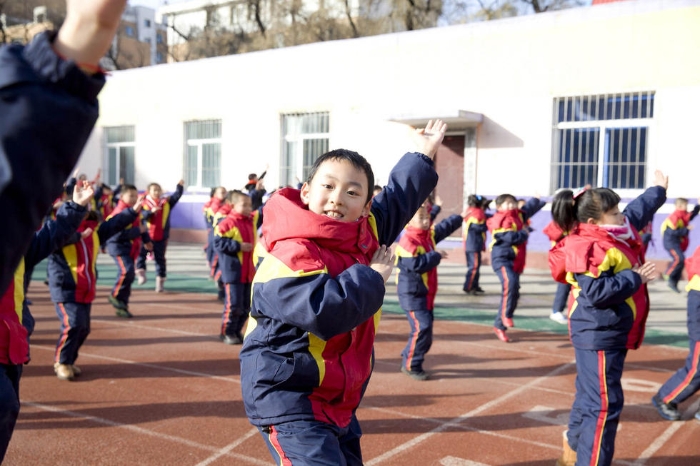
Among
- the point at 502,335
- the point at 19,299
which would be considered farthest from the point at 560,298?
the point at 19,299

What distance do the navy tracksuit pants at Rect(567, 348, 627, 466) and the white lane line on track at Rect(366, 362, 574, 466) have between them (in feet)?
3.64

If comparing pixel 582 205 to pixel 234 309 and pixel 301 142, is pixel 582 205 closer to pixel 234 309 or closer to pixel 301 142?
pixel 234 309

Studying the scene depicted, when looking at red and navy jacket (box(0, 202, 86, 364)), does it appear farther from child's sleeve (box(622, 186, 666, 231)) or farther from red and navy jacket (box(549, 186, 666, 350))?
child's sleeve (box(622, 186, 666, 231))

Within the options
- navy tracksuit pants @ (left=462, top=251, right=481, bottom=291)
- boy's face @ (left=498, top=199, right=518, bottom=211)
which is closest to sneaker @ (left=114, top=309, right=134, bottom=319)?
boy's face @ (left=498, top=199, right=518, bottom=211)

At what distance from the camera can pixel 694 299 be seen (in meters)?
5.09

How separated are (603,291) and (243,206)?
187 inches

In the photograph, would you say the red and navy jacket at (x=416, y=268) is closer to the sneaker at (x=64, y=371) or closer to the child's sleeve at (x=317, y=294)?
the sneaker at (x=64, y=371)

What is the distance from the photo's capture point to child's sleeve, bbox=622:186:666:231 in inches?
171

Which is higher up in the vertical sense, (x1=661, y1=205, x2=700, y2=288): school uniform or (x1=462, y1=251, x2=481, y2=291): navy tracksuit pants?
(x1=661, y1=205, x2=700, y2=288): school uniform

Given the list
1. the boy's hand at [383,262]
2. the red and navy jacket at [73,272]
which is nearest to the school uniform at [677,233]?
the red and navy jacket at [73,272]

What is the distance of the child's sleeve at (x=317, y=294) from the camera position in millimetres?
2191

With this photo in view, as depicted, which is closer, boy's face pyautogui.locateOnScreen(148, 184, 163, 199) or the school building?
boy's face pyautogui.locateOnScreen(148, 184, 163, 199)

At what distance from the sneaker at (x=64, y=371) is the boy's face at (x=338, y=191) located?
4.24 meters

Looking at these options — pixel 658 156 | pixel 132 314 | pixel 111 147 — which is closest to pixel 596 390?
pixel 132 314
